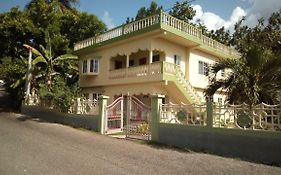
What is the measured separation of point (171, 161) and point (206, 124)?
2.23 metres

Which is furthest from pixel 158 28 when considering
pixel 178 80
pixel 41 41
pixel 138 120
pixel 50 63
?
pixel 41 41

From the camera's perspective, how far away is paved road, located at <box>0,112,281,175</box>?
673 centimetres

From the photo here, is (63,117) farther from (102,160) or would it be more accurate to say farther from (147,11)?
(147,11)

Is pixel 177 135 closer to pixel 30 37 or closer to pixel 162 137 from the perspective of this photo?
pixel 162 137

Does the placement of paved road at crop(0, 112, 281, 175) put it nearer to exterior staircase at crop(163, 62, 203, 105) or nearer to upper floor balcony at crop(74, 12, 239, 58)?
exterior staircase at crop(163, 62, 203, 105)

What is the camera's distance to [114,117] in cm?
1354

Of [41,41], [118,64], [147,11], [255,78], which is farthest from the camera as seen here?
[147,11]

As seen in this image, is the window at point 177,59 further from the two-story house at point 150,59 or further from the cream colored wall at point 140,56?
the cream colored wall at point 140,56

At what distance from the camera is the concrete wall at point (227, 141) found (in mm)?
7770

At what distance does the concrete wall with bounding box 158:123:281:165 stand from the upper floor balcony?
7.37m

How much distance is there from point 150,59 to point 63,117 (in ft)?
21.5

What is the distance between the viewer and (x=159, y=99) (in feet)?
36.0

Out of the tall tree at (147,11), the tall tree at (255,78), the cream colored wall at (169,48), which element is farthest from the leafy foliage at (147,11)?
the tall tree at (255,78)

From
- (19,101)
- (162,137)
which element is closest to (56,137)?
(162,137)
